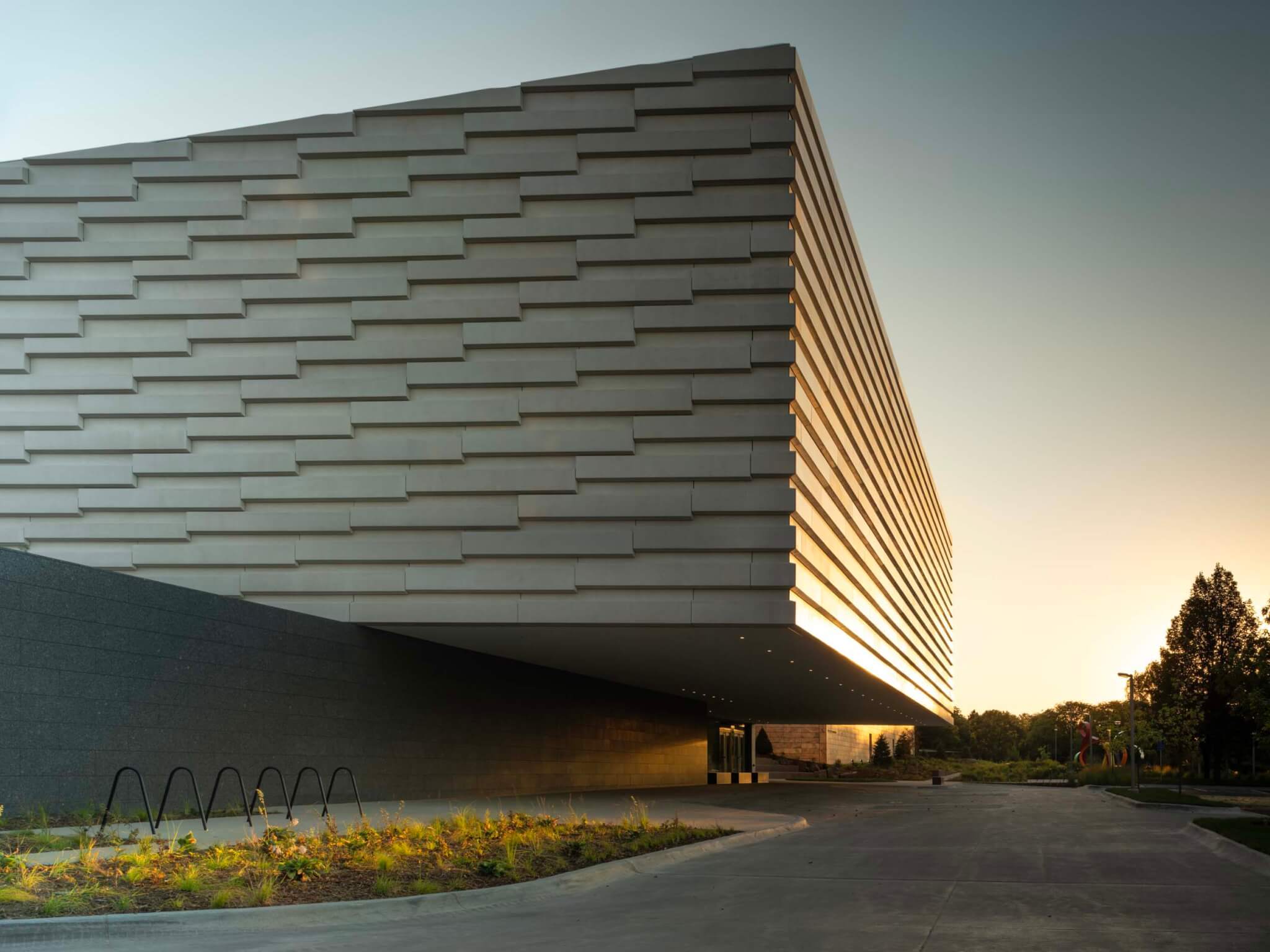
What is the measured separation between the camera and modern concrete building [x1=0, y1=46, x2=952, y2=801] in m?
27.2

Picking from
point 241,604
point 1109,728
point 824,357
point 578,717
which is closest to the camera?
point 241,604

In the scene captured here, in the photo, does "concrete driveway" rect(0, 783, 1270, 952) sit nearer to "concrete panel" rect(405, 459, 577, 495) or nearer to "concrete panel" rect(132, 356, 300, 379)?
"concrete panel" rect(405, 459, 577, 495)

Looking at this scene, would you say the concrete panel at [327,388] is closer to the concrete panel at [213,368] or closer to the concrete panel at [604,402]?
the concrete panel at [213,368]

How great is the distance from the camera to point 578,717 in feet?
140

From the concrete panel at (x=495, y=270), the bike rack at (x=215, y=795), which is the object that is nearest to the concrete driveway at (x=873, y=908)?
the bike rack at (x=215, y=795)

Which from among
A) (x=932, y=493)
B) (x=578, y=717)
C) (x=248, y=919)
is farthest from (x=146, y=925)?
(x=932, y=493)

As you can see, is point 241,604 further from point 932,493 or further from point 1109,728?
point 1109,728

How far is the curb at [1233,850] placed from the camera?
17.3 meters

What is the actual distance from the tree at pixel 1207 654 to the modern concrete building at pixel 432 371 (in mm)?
74031

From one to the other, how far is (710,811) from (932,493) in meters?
49.0

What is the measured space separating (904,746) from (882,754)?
50.8 feet

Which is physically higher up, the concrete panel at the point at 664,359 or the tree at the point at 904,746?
the concrete panel at the point at 664,359

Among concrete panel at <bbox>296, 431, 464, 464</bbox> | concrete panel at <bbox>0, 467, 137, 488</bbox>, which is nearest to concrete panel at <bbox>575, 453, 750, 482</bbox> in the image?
concrete panel at <bbox>296, 431, 464, 464</bbox>

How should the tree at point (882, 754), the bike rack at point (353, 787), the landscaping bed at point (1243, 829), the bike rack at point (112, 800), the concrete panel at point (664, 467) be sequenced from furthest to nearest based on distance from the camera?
the tree at point (882, 754), the concrete panel at point (664, 467), the landscaping bed at point (1243, 829), the bike rack at point (353, 787), the bike rack at point (112, 800)
